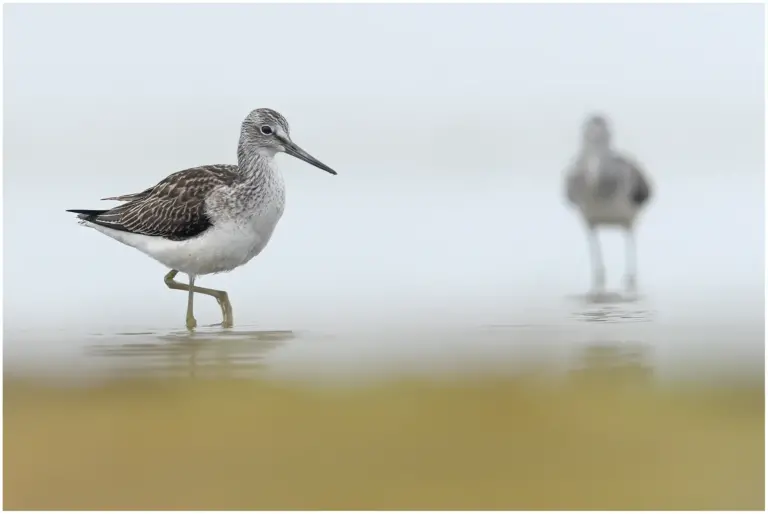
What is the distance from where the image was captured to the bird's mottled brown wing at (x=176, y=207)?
10125 millimetres

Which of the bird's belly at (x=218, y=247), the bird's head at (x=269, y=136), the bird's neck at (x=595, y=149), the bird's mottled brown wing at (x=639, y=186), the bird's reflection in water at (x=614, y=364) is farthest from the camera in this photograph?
the bird's neck at (x=595, y=149)

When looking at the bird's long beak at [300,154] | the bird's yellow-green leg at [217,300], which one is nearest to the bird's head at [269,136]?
the bird's long beak at [300,154]

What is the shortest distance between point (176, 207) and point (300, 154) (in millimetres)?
1101

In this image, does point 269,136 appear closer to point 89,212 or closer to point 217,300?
point 217,300

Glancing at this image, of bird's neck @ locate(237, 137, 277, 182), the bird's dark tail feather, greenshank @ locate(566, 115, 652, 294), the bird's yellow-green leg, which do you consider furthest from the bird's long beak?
greenshank @ locate(566, 115, 652, 294)

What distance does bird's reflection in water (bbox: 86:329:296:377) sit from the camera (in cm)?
877

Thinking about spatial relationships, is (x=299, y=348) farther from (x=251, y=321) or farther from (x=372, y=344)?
(x=251, y=321)

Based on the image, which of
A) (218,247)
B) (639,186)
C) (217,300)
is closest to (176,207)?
Answer: (218,247)

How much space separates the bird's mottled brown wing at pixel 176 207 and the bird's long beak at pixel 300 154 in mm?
484

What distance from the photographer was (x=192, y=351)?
9367 millimetres

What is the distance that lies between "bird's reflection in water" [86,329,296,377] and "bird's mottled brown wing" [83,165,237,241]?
859 mm

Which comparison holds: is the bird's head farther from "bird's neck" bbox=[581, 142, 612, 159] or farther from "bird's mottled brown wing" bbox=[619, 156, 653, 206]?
"bird's neck" bbox=[581, 142, 612, 159]

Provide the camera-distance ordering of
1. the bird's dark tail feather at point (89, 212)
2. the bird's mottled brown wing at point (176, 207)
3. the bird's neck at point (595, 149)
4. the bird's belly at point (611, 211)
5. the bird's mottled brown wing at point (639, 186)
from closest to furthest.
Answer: the bird's mottled brown wing at point (176, 207), the bird's dark tail feather at point (89, 212), the bird's belly at point (611, 211), the bird's mottled brown wing at point (639, 186), the bird's neck at point (595, 149)

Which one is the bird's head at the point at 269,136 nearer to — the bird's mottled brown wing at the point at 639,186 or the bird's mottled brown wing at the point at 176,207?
the bird's mottled brown wing at the point at 176,207
